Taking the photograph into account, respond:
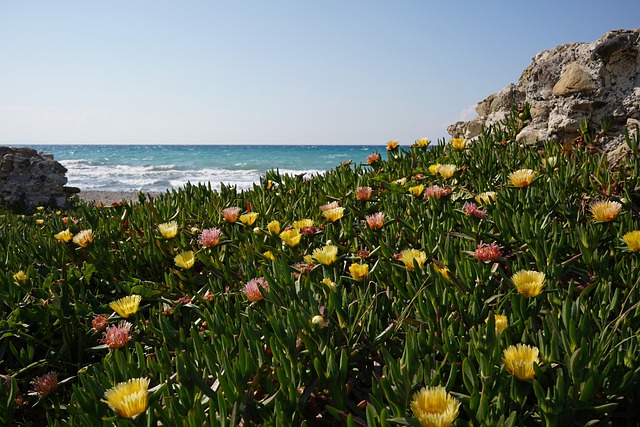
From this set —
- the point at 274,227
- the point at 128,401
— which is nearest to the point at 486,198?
the point at 274,227

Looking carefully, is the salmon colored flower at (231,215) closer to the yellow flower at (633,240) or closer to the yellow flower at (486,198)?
the yellow flower at (486,198)

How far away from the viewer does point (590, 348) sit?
3.25 feet

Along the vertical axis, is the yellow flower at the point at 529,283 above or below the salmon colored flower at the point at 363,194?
below

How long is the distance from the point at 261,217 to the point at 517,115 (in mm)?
2522

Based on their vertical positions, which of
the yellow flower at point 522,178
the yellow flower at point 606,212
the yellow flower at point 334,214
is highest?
the yellow flower at point 522,178

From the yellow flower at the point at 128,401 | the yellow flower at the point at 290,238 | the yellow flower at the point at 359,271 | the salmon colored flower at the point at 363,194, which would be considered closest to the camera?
the yellow flower at the point at 128,401

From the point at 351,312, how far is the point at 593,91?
2842mm

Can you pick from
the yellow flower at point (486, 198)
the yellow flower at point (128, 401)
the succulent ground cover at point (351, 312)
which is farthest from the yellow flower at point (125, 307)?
the yellow flower at point (486, 198)

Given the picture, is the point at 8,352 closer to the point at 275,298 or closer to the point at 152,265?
the point at 152,265

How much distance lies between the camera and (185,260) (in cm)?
172

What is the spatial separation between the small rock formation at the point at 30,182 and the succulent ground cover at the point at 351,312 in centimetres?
600

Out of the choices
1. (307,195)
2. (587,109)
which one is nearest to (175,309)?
(307,195)

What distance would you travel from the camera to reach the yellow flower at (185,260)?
5.40ft

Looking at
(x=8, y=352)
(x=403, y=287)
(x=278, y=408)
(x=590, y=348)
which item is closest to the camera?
(x=278, y=408)
